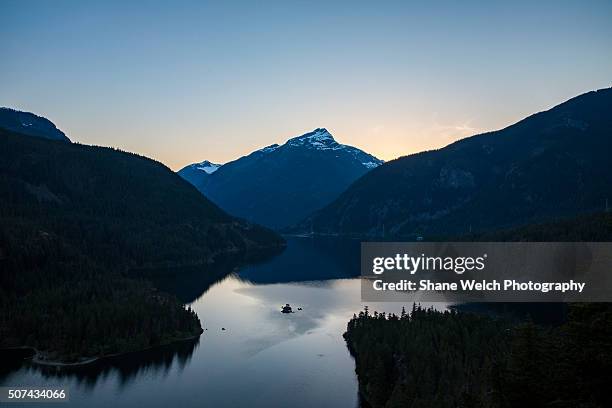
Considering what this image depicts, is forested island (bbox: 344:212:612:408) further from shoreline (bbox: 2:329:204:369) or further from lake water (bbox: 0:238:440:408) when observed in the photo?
shoreline (bbox: 2:329:204:369)

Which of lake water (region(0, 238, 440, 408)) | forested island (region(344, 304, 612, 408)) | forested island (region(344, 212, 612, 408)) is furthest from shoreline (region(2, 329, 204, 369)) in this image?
forested island (region(344, 212, 612, 408))

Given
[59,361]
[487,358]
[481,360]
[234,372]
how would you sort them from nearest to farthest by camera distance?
[487,358]
[481,360]
[234,372]
[59,361]

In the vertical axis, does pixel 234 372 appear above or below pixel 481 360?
below

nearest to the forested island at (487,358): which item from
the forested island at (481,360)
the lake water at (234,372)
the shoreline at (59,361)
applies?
the forested island at (481,360)

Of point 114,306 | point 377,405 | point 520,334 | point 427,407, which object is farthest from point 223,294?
point 520,334

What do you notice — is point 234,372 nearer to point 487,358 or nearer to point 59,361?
point 59,361

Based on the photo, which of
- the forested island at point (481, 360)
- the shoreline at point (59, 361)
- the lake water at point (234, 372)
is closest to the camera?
the forested island at point (481, 360)

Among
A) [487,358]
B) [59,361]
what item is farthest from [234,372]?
[487,358]

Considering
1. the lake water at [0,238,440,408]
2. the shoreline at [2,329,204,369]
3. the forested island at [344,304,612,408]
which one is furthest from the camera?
the shoreline at [2,329,204,369]

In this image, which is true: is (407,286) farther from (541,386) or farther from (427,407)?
(541,386)

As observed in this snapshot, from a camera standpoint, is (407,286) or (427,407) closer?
(427,407)

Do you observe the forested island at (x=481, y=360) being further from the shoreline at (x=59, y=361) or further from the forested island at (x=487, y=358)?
the shoreline at (x=59, y=361)
